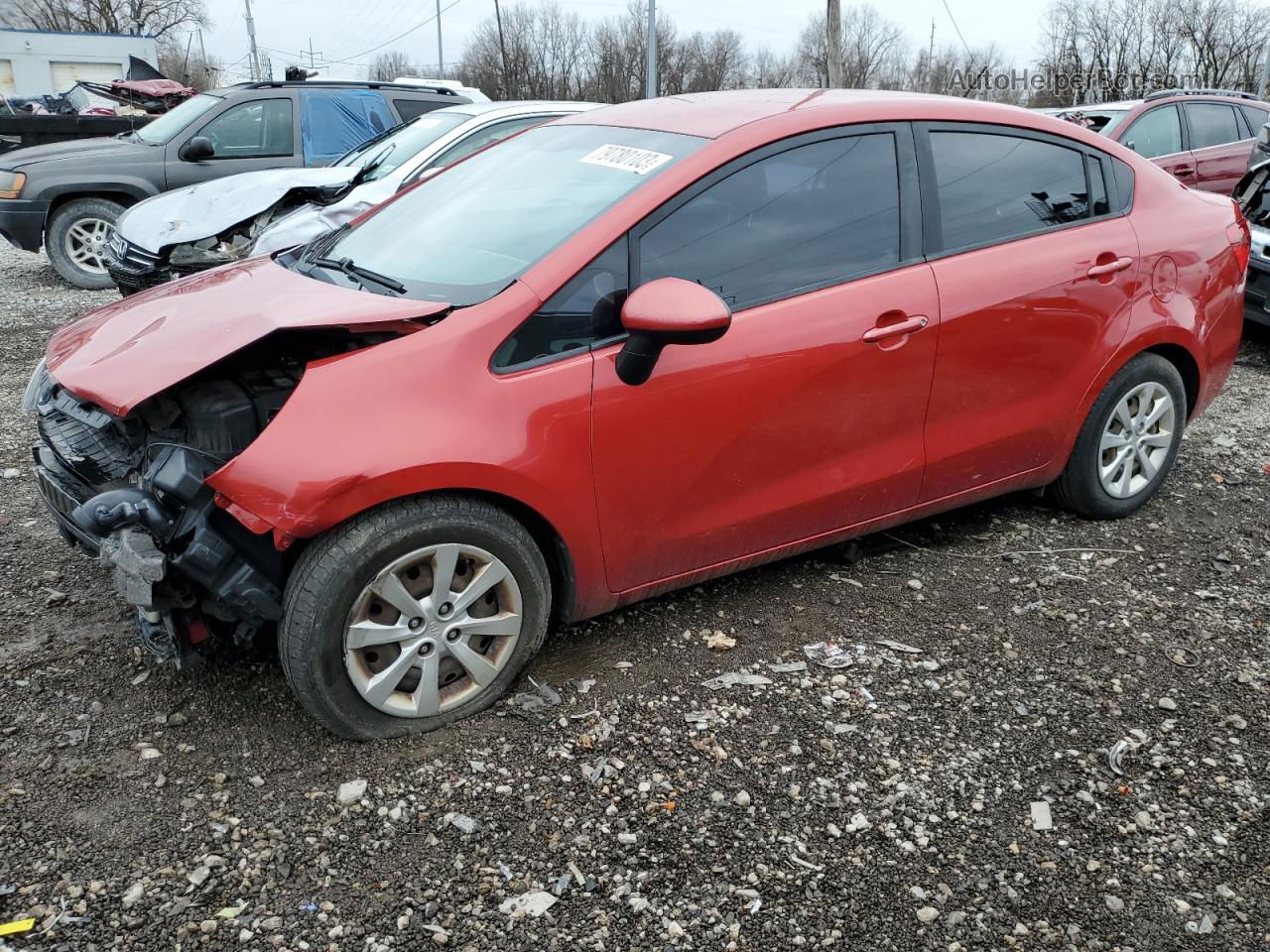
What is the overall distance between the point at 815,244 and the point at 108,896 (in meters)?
2.63

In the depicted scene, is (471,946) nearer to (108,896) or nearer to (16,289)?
(108,896)

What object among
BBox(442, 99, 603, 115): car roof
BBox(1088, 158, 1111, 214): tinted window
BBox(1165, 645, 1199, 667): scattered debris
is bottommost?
BBox(1165, 645, 1199, 667): scattered debris

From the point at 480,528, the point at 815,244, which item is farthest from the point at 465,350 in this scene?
the point at 815,244

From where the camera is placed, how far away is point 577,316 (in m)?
3.00

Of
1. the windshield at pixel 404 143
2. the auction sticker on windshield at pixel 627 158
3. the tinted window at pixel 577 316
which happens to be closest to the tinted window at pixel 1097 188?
the auction sticker on windshield at pixel 627 158

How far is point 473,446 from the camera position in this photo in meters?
2.80

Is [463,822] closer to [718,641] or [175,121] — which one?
[718,641]

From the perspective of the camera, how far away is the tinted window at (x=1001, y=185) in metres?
3.66

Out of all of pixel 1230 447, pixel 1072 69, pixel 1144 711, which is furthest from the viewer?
pixel 1072 69

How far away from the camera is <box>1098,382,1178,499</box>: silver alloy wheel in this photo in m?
4.27

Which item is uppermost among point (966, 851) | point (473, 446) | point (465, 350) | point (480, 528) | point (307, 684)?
point (465, 350)

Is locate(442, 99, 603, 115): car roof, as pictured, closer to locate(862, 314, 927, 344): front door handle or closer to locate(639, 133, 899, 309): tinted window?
locate(639, 133, 899, 309): tinted window

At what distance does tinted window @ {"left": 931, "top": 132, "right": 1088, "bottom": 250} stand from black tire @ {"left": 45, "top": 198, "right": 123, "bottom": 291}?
851cm

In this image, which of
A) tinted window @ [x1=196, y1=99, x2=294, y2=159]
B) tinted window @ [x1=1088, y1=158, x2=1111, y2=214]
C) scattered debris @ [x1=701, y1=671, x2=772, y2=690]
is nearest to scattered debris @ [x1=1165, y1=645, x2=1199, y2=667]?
scattered debris @ [x1=701, y1=671, x2=772, y2=690]
